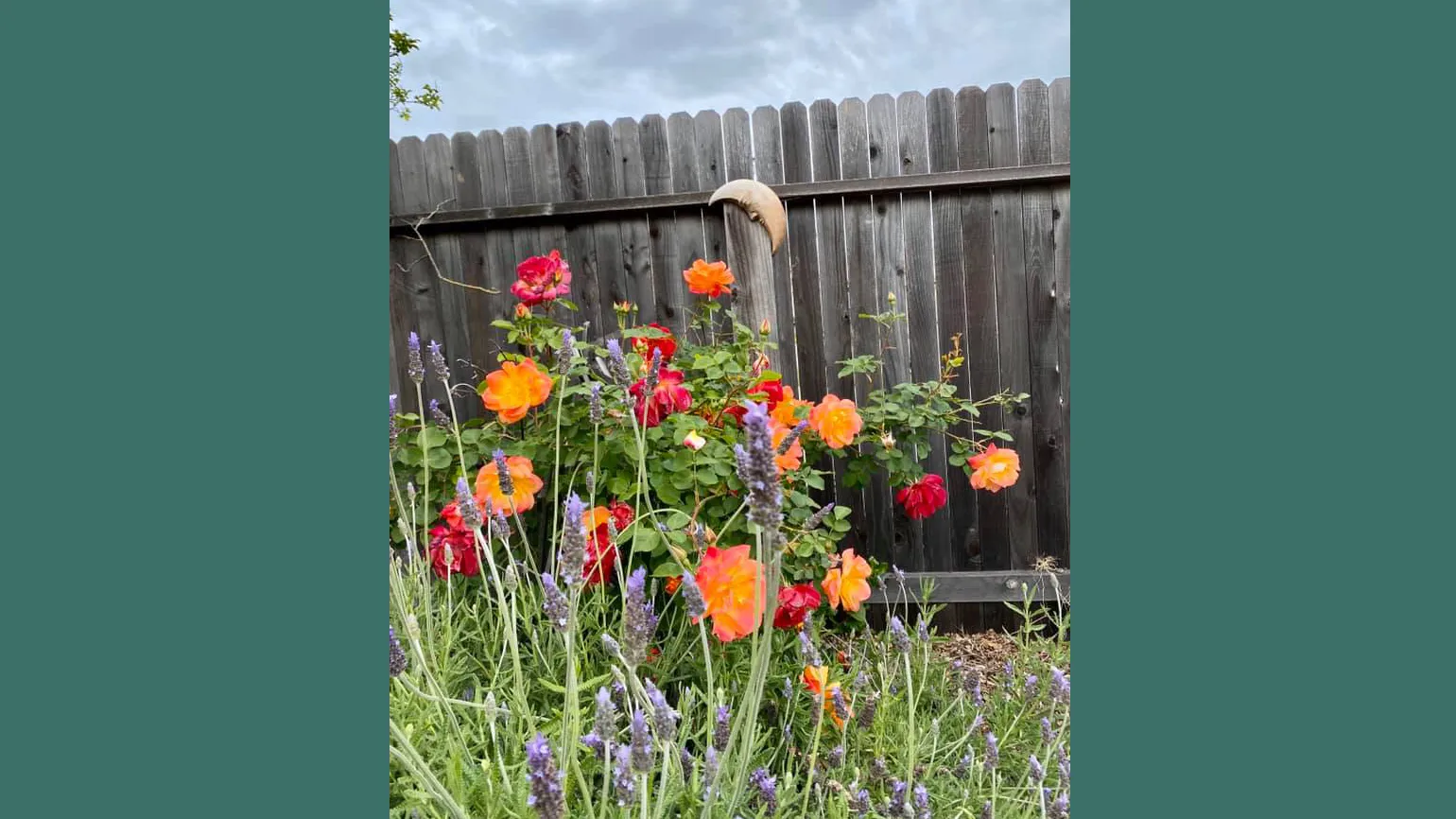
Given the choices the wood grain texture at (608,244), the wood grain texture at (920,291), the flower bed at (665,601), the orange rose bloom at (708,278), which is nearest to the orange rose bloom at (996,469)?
the flower bed at (665,601)

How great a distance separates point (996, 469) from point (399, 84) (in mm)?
1045

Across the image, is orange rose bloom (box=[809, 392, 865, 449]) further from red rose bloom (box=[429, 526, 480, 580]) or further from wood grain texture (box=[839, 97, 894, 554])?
red rose bloom (box=[429, 526, 480, 580])

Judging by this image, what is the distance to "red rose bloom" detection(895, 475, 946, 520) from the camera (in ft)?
4.83

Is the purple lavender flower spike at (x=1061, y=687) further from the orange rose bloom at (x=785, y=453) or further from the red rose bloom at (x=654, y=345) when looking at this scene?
the red rose bloom at (x=654, y=345)

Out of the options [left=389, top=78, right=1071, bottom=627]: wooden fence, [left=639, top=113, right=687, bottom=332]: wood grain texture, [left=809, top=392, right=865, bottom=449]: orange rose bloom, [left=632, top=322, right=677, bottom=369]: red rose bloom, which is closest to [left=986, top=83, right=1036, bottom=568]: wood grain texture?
[left=389, top=78, right=1071, bottom=627]: wooden fence

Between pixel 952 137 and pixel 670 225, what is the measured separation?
72 cm

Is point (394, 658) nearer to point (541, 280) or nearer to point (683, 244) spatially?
point (541, 280)

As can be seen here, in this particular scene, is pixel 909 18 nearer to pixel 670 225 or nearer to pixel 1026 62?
pixel 1026 62

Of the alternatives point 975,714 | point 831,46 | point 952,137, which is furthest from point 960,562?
point 831,46

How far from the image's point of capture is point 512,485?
1.13 m

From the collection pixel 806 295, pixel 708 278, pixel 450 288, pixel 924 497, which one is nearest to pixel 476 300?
pixel 450 288

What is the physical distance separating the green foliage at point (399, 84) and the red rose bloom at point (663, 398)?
0.53m

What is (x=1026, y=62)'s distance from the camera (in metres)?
0.89

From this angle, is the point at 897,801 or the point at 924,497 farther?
the point at 924,497
